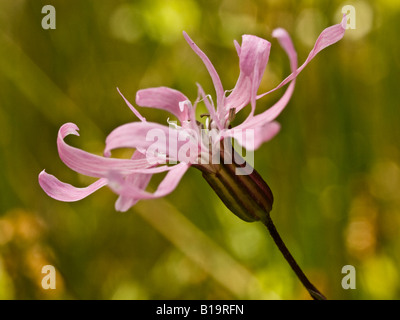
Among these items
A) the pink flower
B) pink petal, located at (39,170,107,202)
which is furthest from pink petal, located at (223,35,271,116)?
pink petal, located at (39,170,107,202)

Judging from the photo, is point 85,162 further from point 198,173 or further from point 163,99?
point 198,173

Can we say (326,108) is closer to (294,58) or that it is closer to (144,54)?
(144,54)

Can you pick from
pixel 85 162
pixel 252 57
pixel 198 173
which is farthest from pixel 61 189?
pixel 198 173

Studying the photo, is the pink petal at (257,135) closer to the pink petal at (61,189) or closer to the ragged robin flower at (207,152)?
the ragged robin flower at (207,152)

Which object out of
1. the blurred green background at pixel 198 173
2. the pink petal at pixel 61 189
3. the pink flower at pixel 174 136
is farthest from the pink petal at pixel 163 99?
the blurred green background at pixel 198 173

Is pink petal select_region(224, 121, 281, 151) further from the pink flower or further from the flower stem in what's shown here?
the flower stem

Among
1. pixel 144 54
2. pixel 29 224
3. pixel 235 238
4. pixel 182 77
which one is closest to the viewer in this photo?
pixel 29 224
